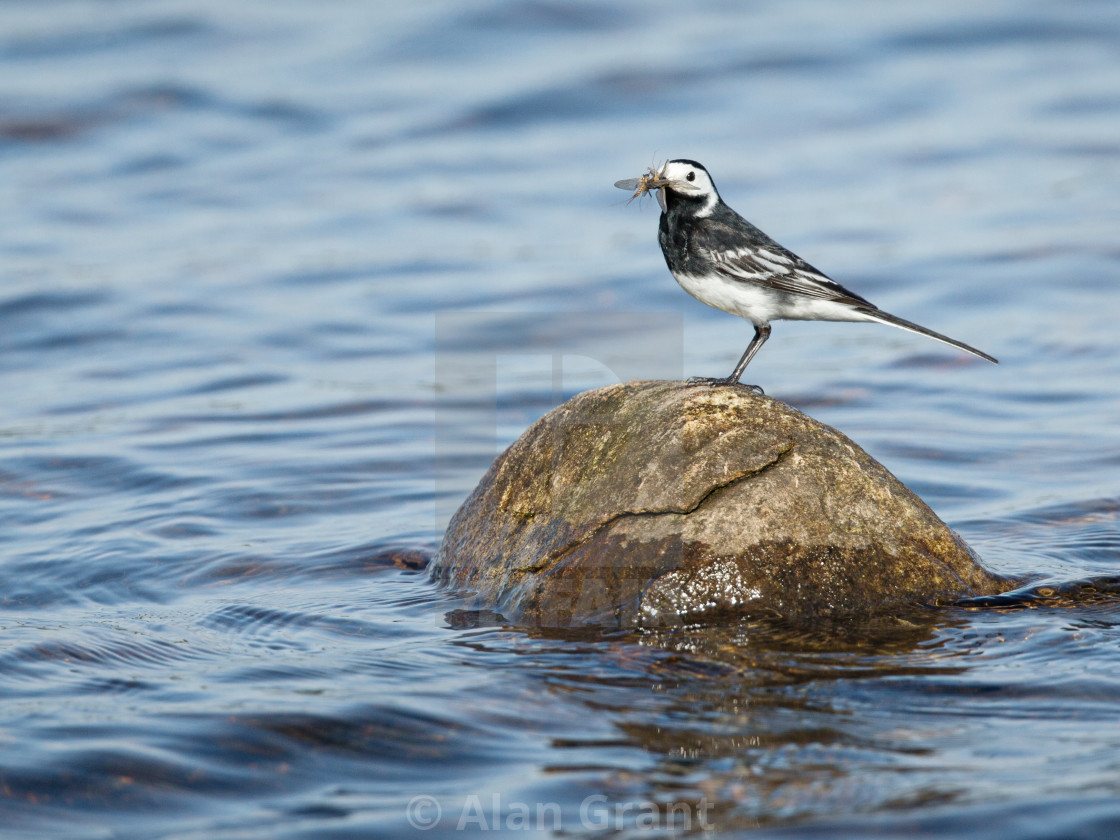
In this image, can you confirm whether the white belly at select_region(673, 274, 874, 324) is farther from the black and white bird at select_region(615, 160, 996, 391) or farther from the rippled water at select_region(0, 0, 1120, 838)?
the rippled water at select_region(0, 0, 1120, 838)

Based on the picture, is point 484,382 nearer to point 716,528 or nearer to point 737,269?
point 737,269

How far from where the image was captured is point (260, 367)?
1316cm

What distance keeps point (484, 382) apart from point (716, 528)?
6.89m

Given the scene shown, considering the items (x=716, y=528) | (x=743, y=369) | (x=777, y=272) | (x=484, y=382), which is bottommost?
(x=716, y=528)

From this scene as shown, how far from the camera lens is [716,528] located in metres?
6.11

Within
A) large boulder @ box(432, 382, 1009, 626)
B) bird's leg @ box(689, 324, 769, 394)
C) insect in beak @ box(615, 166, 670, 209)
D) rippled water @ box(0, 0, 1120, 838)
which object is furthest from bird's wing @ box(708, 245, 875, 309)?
rippled water @ box(0, 0, 1120, 838)

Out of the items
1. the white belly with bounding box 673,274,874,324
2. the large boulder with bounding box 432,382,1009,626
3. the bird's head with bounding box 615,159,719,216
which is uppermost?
the bird's head with bounding box 615,159,719,216

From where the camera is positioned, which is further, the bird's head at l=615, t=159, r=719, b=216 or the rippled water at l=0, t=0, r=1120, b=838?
the bird's head at l=615, t=159, r=719, b=216

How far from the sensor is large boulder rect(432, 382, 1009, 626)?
20.0 ft

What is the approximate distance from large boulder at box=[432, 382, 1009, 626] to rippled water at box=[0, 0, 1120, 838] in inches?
10.4

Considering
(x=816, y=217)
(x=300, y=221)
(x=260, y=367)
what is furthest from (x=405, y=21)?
(x=260, y=367)

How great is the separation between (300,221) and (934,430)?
442 inches

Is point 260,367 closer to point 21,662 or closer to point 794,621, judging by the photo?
point 21,662

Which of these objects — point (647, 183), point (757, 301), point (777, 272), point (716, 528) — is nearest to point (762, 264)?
point (777, 272)
